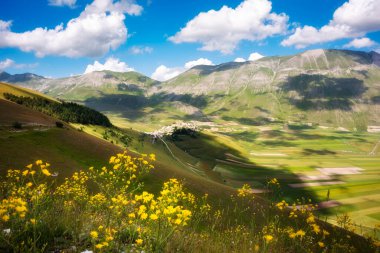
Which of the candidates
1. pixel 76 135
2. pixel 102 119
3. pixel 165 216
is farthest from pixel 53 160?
pixel 102 119

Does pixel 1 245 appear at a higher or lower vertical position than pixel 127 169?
lower

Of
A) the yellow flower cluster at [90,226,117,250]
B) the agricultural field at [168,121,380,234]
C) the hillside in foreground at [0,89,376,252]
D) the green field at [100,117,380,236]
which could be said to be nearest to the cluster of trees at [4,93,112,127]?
the green field at [100,117,380,236]

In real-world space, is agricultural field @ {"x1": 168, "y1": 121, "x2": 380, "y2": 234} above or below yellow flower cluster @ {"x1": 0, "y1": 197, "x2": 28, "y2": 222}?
below

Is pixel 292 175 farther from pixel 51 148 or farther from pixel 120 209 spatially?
pixel 120 209

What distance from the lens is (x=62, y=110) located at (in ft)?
322

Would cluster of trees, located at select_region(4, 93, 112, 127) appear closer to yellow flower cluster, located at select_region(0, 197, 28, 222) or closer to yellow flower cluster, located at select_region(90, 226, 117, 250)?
yellow flower cluster, located at select_region(0, 197, 28, 222)

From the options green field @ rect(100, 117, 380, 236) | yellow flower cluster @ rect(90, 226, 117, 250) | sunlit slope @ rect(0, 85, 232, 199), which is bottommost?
green field @ rect(100, 117, 380, 236)

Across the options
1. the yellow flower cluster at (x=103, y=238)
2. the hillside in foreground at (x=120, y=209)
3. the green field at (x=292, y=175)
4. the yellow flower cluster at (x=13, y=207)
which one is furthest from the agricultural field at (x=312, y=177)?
the yellow flower cluster at (x=13, y=207)

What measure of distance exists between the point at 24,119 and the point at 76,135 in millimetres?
8090

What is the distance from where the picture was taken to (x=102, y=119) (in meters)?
114

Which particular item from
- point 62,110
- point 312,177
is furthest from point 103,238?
point 312,177

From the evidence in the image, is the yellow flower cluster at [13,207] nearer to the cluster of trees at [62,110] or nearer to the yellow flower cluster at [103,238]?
the yellow flower cluster at [103,238]

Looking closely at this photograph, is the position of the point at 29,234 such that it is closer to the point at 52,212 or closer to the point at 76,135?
the point at 52,212

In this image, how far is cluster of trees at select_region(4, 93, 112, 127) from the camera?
87.0 m
